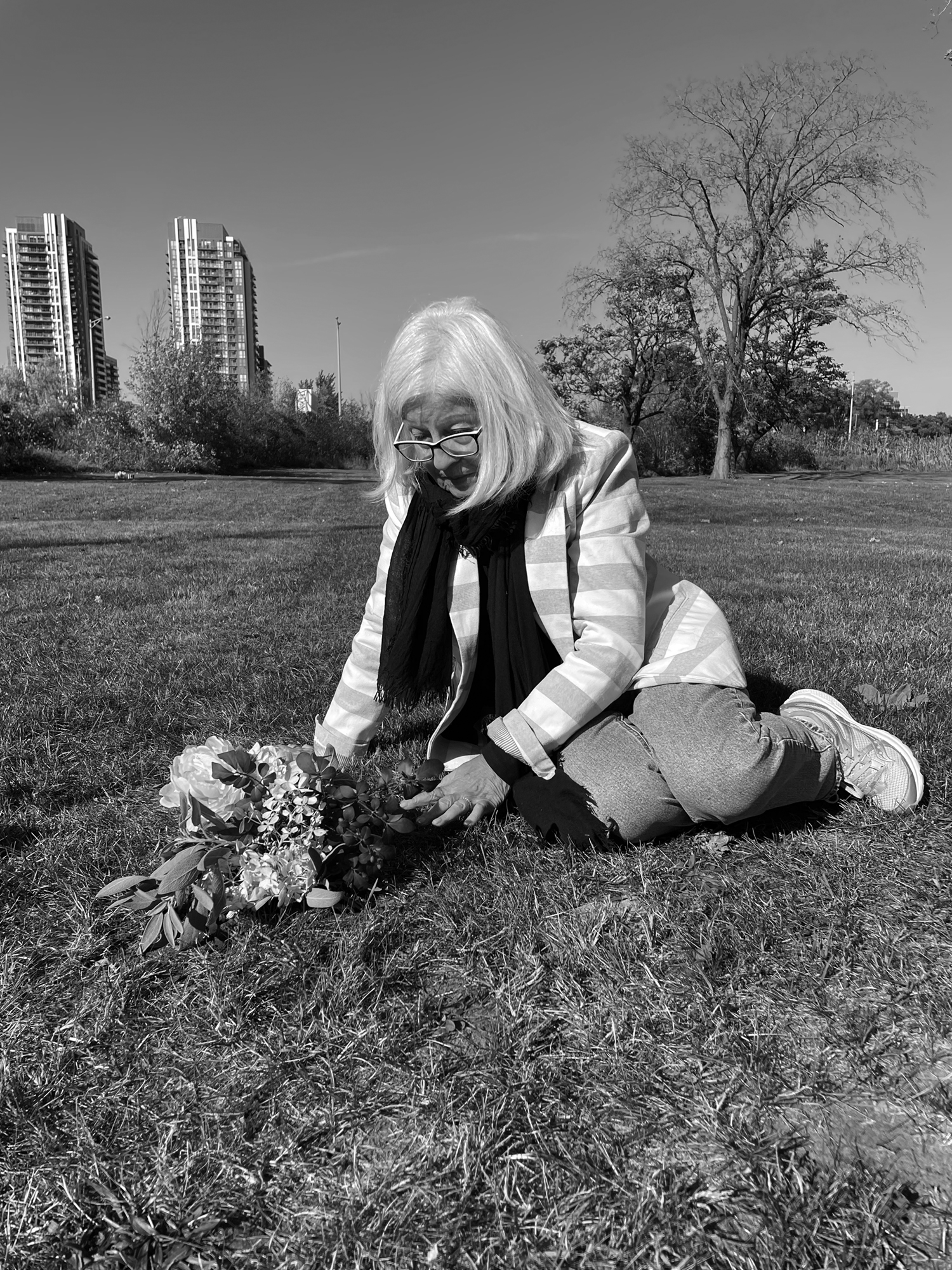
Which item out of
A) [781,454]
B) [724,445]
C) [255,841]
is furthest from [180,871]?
[781,454]

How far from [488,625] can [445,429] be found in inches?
25.5

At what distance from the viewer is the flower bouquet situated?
1.95m

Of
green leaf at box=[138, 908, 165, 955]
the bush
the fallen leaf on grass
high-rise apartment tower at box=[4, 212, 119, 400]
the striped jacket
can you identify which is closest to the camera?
green leaf at box=[138, 908, 165, 955]

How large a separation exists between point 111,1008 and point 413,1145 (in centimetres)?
75

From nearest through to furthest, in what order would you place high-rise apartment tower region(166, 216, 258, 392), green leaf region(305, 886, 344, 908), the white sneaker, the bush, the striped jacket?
green leaf region(305, 886, 344, 908), the striped jacket, the white sneaker, the bush, high-rise apartment tower region(166, 216, 258, 392)

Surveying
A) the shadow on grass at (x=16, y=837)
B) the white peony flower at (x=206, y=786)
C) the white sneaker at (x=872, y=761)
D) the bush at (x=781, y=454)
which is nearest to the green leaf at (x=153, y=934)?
the white peony flower at (x=206, y=786)

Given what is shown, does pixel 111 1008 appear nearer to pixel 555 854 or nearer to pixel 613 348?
pixel 555 854

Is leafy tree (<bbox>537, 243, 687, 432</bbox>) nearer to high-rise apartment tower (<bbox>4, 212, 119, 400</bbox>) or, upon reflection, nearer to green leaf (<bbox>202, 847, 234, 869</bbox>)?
green leaf (<bbox>202, 847, 234, 869</bbox>)

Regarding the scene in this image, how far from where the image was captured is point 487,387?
7.43 ft

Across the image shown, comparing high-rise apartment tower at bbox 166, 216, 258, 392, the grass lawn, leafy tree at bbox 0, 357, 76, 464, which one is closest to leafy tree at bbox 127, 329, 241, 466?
leafy tree at bbox 0, 357, 76, 464

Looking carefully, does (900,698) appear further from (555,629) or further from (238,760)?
(238,760)

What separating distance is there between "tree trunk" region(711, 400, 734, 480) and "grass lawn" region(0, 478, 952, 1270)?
90.8 ft

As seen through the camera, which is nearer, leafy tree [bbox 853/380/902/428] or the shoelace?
the shoelace

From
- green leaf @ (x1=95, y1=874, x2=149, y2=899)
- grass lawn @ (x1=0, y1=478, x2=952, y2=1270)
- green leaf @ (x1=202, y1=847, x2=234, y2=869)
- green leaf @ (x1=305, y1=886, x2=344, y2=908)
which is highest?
green leaf @ (x1=202, y1=847, x2=234, y2=869)
